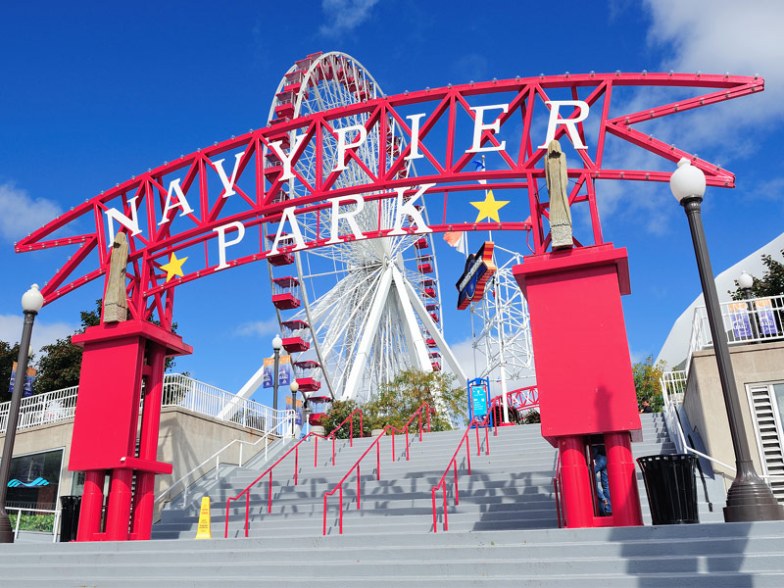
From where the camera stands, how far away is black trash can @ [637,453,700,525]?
8383mm

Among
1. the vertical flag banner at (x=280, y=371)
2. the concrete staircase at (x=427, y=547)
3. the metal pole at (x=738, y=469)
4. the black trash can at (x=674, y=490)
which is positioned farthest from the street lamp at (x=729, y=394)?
the vertical flag banner at (x=280, y=371)

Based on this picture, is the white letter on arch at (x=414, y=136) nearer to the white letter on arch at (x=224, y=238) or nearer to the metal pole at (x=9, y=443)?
the white letter on arch at (x=224, y=238)

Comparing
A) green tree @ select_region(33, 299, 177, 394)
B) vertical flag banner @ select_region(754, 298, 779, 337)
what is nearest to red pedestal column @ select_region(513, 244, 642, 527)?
vertical flag banner @ select_region(754, 298, 779, 337)

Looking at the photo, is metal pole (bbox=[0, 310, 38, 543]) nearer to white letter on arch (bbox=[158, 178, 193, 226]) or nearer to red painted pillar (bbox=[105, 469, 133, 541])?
red painted pillar (bbox=[105, 469, 133, 541])

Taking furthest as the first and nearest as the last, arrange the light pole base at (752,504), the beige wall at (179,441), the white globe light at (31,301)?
1. the beige wall at (179,441)
2. the white globe light at (31,301)
3. the light pole base at (752,504)

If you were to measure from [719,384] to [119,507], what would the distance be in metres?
10.5

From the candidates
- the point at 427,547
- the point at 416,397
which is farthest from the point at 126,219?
the point at 416,397

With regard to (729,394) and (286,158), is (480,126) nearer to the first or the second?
(286,158)

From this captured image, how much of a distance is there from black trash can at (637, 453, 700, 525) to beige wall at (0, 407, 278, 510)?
11.5m

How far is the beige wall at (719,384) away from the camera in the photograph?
12016 millimetres

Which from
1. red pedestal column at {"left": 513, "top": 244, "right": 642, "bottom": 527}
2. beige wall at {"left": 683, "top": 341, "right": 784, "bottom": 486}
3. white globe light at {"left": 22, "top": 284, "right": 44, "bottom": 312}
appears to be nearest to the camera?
red pedestal column at {"left": 513, "top": 244, "right": 642, "bottom": 527}

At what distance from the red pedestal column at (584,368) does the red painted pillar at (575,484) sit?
0.04ft

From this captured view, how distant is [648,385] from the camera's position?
36.7m

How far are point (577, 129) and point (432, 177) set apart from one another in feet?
8.45
